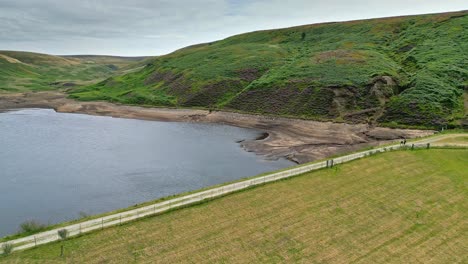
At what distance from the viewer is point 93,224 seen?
3322 centimetres

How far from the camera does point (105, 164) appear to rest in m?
60.8

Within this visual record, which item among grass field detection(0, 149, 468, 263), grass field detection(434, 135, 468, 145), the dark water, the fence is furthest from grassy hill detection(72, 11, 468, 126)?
the fence

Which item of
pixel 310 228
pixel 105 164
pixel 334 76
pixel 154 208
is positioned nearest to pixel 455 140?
pixel 310 228

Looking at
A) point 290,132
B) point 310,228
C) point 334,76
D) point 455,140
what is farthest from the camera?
point 334,76

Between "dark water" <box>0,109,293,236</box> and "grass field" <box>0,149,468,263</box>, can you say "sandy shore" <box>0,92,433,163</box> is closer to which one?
"dark water" <box>0,109,293,236</box>

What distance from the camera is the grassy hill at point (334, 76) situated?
88250 millimetres

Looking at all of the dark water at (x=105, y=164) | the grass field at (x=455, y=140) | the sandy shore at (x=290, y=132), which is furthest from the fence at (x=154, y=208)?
the grass field at (x=455, y=140)

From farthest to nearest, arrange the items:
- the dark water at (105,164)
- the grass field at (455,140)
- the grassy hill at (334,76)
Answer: the grassy hill at (334,76) → the grass field at (455,140) → the dark water at (105,164)

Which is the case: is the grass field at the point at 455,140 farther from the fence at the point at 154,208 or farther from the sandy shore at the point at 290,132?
the fence at the point at 154,208

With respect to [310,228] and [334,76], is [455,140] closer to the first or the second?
[310,228]

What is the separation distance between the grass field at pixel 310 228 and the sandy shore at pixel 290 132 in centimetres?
2018

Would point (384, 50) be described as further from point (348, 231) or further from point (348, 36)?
point (348, 231)

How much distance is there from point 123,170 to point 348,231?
3547cm

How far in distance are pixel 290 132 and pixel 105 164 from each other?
39387 millimetres
